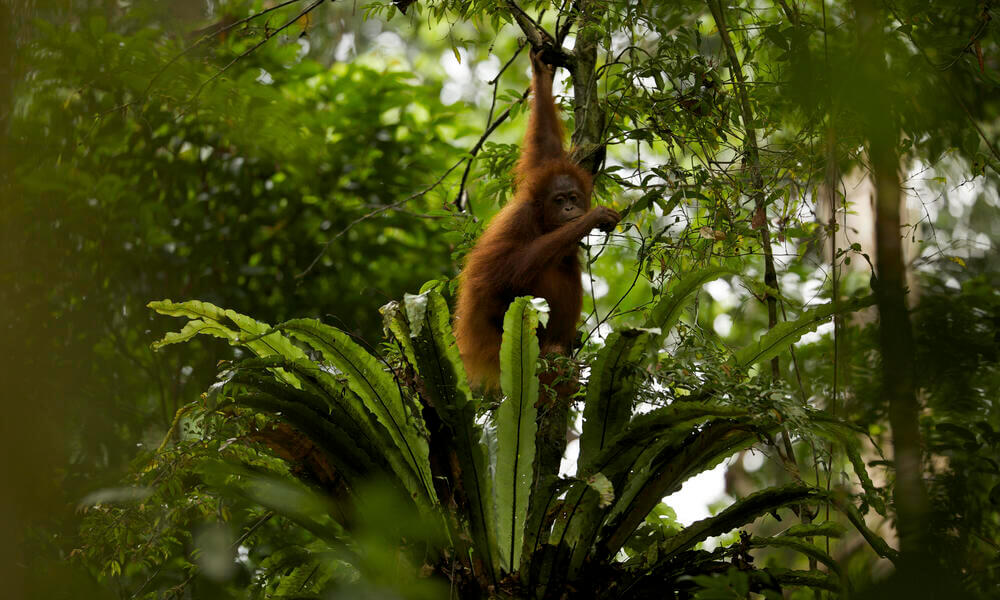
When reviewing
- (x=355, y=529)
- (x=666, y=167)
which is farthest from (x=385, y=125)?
(x=355, y=529)

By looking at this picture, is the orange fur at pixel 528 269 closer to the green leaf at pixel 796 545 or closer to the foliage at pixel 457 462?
the foliage at pixel 457 462

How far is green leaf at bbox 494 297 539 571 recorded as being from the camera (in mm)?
2561

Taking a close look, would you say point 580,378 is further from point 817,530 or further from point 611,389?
point 817,530

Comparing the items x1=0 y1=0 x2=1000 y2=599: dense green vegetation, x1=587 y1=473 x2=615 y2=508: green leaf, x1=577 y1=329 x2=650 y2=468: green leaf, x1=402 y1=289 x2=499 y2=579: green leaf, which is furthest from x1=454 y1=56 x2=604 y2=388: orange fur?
x1=587 y1=473 x2=615 y2=508: green leaf

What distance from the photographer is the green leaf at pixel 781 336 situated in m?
2.62

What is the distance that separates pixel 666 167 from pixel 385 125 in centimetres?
282

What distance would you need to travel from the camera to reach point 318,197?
17.8 ft

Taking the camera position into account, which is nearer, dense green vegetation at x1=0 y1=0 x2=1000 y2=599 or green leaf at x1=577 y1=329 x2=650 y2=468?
dense green vegetation at x1=0 y1=0 x2=1000 y2=599

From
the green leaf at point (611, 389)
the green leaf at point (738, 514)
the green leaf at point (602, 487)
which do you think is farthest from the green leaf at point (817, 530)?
the green leaf at point (602, 487)

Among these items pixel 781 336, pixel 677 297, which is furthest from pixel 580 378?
pixel 781 336

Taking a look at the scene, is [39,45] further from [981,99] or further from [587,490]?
[981,99]

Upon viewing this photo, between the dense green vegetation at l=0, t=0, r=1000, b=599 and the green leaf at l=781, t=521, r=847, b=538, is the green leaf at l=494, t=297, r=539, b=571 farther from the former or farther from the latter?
the green leaf at l=781, t=521, r=847, b=538

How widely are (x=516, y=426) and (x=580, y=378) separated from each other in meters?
0.41

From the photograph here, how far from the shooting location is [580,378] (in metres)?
2.94
